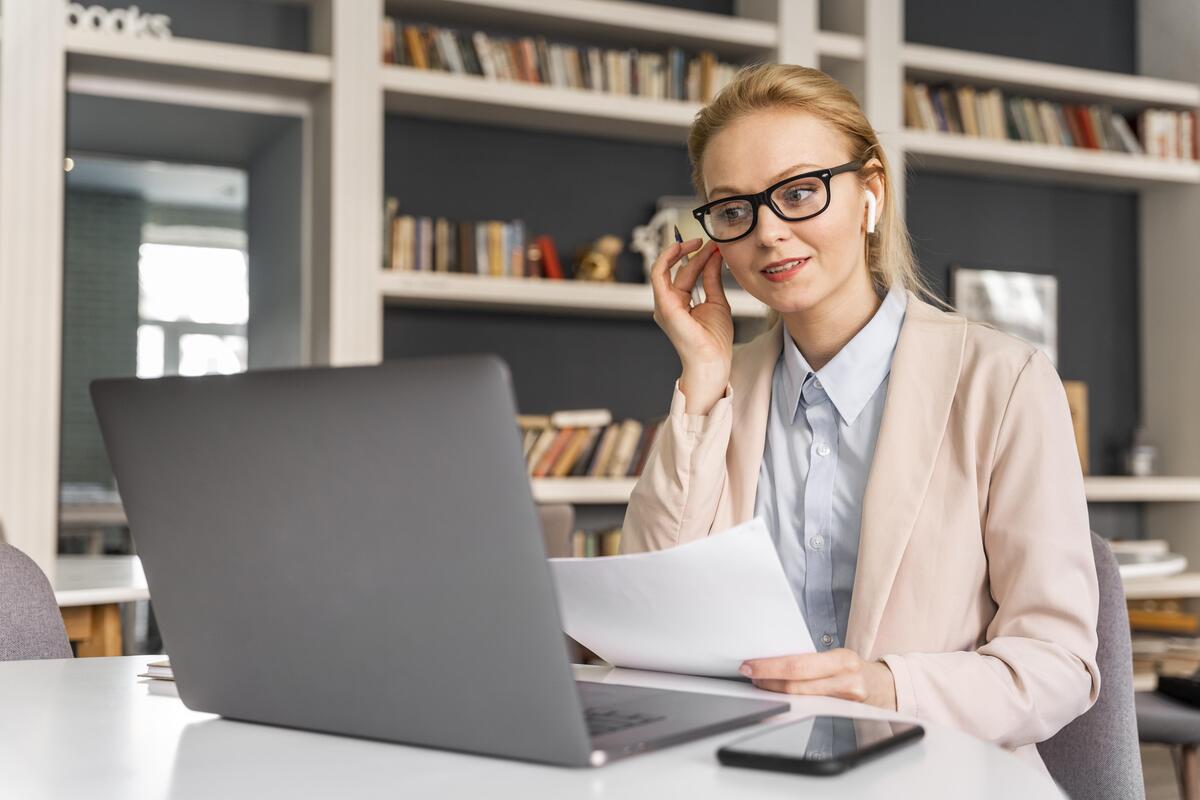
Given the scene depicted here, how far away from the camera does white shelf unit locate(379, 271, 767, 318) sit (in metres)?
4.01

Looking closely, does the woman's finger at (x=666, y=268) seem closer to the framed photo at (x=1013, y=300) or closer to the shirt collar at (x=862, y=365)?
the shirt collar at (x=862, y=365)

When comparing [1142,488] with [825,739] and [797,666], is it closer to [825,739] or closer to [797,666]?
[797,666]

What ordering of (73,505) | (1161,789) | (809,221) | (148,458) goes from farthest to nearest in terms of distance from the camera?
(73,505)
(1161,789)
(809,221)
(148,458)

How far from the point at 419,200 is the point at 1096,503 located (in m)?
3.04

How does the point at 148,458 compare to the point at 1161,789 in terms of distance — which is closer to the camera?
the point at 148,458

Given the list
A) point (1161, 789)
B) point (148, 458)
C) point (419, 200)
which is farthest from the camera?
point (419, 200)

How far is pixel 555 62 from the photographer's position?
426cm

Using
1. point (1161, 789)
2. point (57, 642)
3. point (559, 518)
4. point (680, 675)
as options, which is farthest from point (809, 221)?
point (1161, 789)

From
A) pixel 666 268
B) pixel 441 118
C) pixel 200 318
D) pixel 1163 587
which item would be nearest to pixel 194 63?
pixel 441 118

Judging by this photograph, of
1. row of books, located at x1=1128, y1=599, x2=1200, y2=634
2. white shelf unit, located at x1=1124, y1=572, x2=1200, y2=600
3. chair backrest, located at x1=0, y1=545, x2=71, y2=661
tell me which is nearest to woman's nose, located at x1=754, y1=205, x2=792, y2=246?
chair backrest, located at x1=0, y1=545, x2=71, y2=661

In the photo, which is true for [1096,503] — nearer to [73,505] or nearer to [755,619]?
[73,505]

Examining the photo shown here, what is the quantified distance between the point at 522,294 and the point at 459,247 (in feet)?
0.89

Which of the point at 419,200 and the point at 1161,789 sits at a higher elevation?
the point at 419,200

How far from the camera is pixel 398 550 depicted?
75cm
